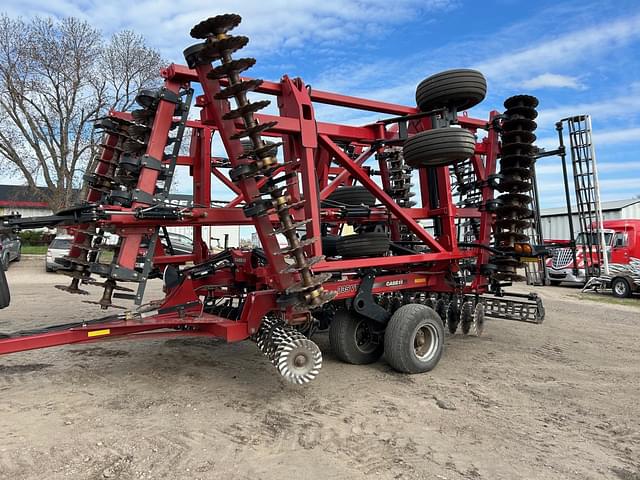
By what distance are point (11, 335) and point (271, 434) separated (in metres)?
2.30

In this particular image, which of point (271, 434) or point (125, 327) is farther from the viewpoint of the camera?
point (125, 327)

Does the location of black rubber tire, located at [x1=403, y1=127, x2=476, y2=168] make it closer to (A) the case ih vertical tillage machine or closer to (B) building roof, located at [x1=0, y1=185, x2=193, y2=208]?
(A) the case ih vertical tillage machine

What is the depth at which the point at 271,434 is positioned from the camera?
3.57 meters

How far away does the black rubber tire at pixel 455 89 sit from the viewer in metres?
5.24

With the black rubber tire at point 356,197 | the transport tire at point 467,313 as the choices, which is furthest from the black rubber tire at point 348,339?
the black rubber tire at point 356,197

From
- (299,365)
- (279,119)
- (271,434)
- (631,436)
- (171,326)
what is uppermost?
(279,119)

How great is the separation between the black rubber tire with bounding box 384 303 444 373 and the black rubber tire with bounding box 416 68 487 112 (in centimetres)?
224

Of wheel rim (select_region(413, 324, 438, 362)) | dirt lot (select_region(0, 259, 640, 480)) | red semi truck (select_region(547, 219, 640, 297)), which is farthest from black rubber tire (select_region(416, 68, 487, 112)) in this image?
red semi truck (select_region(547, 219, 640, 297))

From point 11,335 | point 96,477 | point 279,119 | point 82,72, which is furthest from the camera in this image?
point 82,72

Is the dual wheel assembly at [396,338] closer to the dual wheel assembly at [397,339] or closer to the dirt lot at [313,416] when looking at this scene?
the dual wheel assembly at [397,339]

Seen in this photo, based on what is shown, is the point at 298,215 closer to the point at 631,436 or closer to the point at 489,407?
the point at 489,407

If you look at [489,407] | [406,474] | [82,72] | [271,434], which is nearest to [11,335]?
[271,434]

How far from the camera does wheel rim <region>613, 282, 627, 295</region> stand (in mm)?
13830

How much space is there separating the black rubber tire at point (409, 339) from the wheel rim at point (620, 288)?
1119cm
